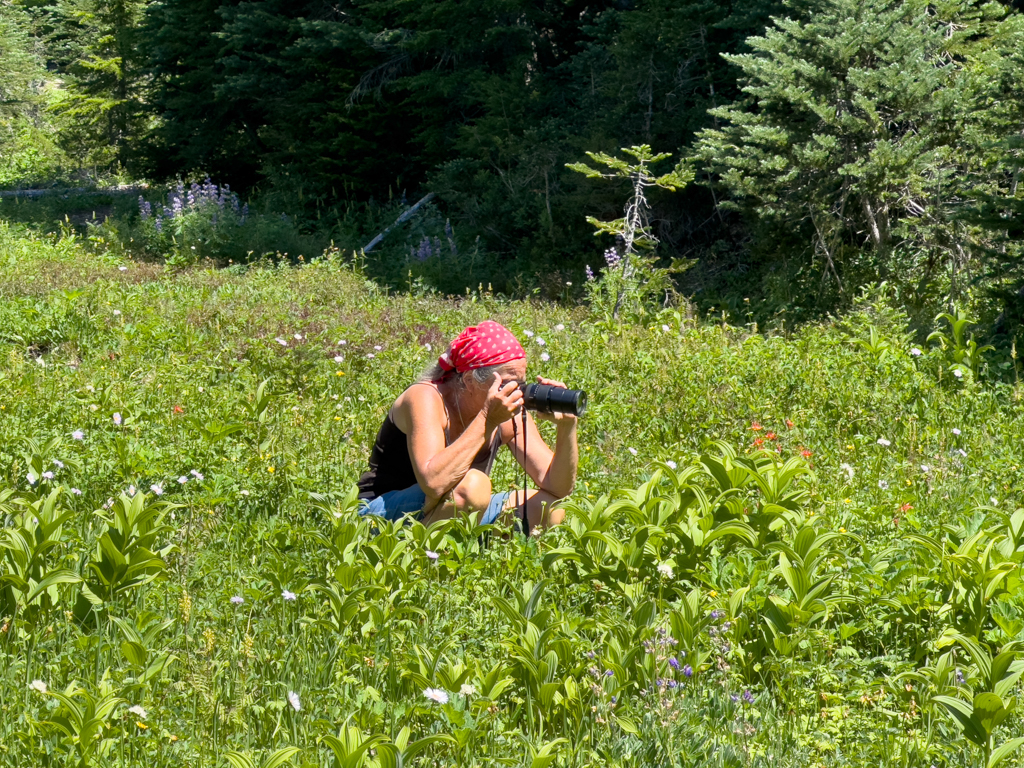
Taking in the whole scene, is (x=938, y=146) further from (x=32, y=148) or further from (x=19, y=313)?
(x=32, y=148)

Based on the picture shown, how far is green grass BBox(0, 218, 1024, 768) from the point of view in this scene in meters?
2.61

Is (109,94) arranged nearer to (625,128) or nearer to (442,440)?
(625,128)

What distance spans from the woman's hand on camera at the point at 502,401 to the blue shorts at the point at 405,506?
1.45 ft

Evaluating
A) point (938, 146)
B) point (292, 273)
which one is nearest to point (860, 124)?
point (938, 146)

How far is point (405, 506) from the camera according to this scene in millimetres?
3961

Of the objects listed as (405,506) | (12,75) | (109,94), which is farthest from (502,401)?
(12,75)

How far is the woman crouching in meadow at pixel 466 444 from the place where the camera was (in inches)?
143

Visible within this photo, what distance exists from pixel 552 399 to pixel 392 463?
80 centimetres

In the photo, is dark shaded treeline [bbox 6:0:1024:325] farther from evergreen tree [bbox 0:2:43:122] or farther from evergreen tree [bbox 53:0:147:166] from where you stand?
evergreen tree [bbox 0:2:43:122]

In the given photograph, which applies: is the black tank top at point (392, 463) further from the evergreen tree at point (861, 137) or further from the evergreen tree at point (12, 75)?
the evergreen tree at point (12, 75)

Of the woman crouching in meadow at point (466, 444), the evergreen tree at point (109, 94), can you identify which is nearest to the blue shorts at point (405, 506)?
the woman crouching in meadow at point (466, 444)

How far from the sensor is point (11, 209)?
16.2 metres

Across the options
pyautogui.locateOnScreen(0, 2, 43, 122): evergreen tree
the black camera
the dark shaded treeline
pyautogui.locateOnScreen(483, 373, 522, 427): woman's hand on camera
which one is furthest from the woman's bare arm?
pyautogui.locateOnScreen(0, 2, 43, 122): evergreen tree

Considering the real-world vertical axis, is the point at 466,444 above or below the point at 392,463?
above
